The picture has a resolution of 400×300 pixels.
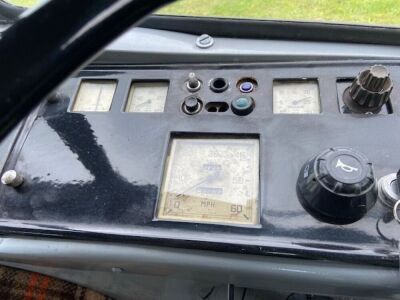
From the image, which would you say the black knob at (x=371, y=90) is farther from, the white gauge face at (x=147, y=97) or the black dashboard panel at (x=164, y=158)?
the white gauge face at (x=147, y=97)

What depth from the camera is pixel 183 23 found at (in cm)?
110

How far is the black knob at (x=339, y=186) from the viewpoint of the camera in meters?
0.71

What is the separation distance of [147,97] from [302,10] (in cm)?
40

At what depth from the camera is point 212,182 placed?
83cm

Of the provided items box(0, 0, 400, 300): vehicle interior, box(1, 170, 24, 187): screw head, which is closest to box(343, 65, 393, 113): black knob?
box(0, 0, 400, 300): vehicle interior

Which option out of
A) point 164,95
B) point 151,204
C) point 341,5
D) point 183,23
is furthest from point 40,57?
point 341,5

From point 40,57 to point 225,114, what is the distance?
54 centimetres

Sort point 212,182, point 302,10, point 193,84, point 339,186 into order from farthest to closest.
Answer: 1. point 302,10
2. point 193,84
3. point 212,182
4. point 339,186

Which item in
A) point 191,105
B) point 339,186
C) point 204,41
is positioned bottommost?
point 339,186

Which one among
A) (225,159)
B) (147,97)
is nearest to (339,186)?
(225,159)

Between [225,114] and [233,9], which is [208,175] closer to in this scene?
[225,114]

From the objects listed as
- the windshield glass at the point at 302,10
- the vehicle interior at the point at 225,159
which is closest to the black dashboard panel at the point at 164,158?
the vehicle interior at the point at 225,159

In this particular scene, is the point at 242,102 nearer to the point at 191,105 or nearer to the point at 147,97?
the point at 191,105

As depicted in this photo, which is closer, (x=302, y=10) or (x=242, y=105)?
(x=242, y=105)
